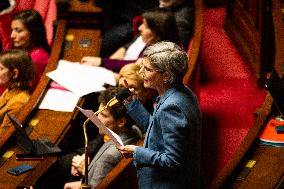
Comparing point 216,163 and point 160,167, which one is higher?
point 160,167

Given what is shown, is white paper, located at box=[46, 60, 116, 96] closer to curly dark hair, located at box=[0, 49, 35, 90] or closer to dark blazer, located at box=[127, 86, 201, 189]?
curly dark hair, located at box=[0, 49, 35, 90]

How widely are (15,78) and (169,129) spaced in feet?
4.63

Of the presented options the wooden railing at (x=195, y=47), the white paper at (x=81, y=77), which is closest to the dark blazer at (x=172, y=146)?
the wooden railing at (x=195, y=47)

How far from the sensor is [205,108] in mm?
3402

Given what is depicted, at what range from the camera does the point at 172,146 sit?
1911 mm

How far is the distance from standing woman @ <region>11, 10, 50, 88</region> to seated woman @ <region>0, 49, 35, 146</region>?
1.03ft

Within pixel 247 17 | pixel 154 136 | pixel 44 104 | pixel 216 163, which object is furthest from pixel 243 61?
pixel 154 136

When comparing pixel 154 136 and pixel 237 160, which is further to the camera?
pixel 237 160

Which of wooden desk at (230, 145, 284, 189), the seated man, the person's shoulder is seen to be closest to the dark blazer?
wooden desk at (230, 145, 284, 189)

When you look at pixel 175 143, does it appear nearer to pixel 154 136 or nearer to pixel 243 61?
pixel 154 136

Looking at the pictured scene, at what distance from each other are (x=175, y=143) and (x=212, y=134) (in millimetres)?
1292

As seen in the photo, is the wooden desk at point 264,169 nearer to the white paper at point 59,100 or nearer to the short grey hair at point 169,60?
the short grey hair at point 169,60

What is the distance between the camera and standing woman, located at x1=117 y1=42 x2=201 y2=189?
192 cm

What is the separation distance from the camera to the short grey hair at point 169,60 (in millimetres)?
1940
